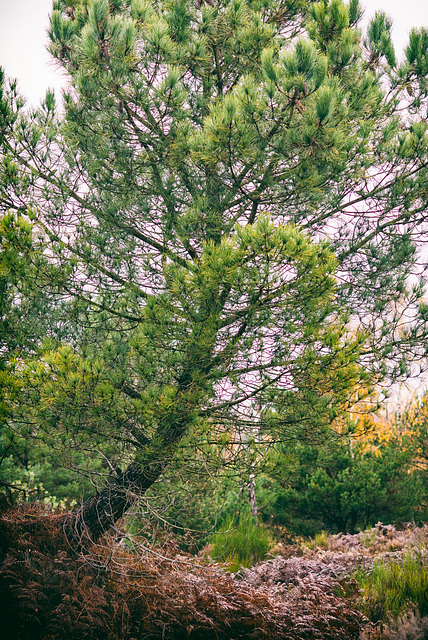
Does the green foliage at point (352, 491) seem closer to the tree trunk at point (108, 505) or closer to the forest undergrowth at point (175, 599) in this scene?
the forest undergrowth at point (175, 599)

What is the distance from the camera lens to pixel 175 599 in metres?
3.22

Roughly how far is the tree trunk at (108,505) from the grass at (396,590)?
2061 millimetres

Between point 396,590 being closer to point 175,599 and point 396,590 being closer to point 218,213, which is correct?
point 175,599

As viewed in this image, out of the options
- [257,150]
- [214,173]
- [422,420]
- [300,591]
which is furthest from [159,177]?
[422,420]

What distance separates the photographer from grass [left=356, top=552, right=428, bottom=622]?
11.4 feet

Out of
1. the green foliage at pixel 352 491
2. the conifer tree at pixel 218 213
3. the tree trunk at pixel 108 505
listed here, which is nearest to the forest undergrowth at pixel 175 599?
the tree trunk at pixel 108 505

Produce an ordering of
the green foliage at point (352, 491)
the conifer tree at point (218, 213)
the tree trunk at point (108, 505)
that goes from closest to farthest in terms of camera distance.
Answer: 1. the conifer tree at point (218, 213)
2. the tree trunk at point (108, 505)
3. the green foliage at point (352, 491)

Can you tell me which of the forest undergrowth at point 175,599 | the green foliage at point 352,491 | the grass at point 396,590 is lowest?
the forest undergrowth at point 175,599

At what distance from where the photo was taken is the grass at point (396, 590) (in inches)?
137

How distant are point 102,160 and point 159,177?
57 centimetres

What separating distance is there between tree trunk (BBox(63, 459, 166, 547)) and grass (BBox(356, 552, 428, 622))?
2.06 m

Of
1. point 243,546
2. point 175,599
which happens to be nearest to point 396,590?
point 175,599

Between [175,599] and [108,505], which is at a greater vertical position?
[108,505]

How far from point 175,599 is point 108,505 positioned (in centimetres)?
139
